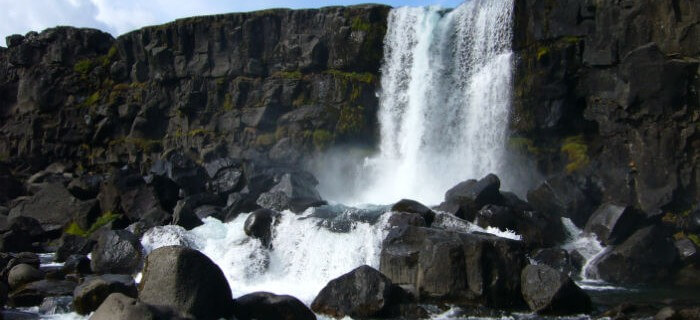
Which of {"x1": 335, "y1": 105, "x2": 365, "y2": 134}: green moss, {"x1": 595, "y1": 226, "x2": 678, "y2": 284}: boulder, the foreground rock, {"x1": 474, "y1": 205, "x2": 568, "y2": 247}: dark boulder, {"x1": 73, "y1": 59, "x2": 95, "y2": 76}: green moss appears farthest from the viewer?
{"x1": 73, "y1": 59, "x2": 95, "y2": 76}: green moss

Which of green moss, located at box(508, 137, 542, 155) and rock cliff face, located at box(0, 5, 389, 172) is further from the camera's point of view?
rock cliff face, located at box(0, 5, 389, 172)

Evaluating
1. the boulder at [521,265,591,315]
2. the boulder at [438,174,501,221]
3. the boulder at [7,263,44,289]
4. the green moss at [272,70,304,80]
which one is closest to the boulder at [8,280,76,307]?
the boulder at [7,263,44,289]

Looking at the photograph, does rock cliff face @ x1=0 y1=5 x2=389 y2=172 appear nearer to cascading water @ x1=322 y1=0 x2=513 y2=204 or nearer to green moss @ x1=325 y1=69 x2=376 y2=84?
green moss @ x1=325 y1=69 x2=376 y2=84

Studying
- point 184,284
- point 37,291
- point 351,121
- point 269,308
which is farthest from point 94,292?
point 351,121

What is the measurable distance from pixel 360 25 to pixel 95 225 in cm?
2037

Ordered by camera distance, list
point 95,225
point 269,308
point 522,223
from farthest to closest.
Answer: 1. point 95,225
2. point 522,223
3. point 269,308

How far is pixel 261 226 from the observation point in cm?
2648

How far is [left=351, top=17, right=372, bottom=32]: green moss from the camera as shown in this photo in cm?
4531

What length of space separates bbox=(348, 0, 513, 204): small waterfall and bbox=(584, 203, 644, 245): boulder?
1079cm

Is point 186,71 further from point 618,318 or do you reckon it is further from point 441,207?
point 618,318

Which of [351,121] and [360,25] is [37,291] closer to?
[351,121]

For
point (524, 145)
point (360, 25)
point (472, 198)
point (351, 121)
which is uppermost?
point (360, 25)

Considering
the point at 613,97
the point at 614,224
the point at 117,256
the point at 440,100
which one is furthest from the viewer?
the point at 440,100

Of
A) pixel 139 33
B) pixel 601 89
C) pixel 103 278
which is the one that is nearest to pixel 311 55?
pixel 139 33
